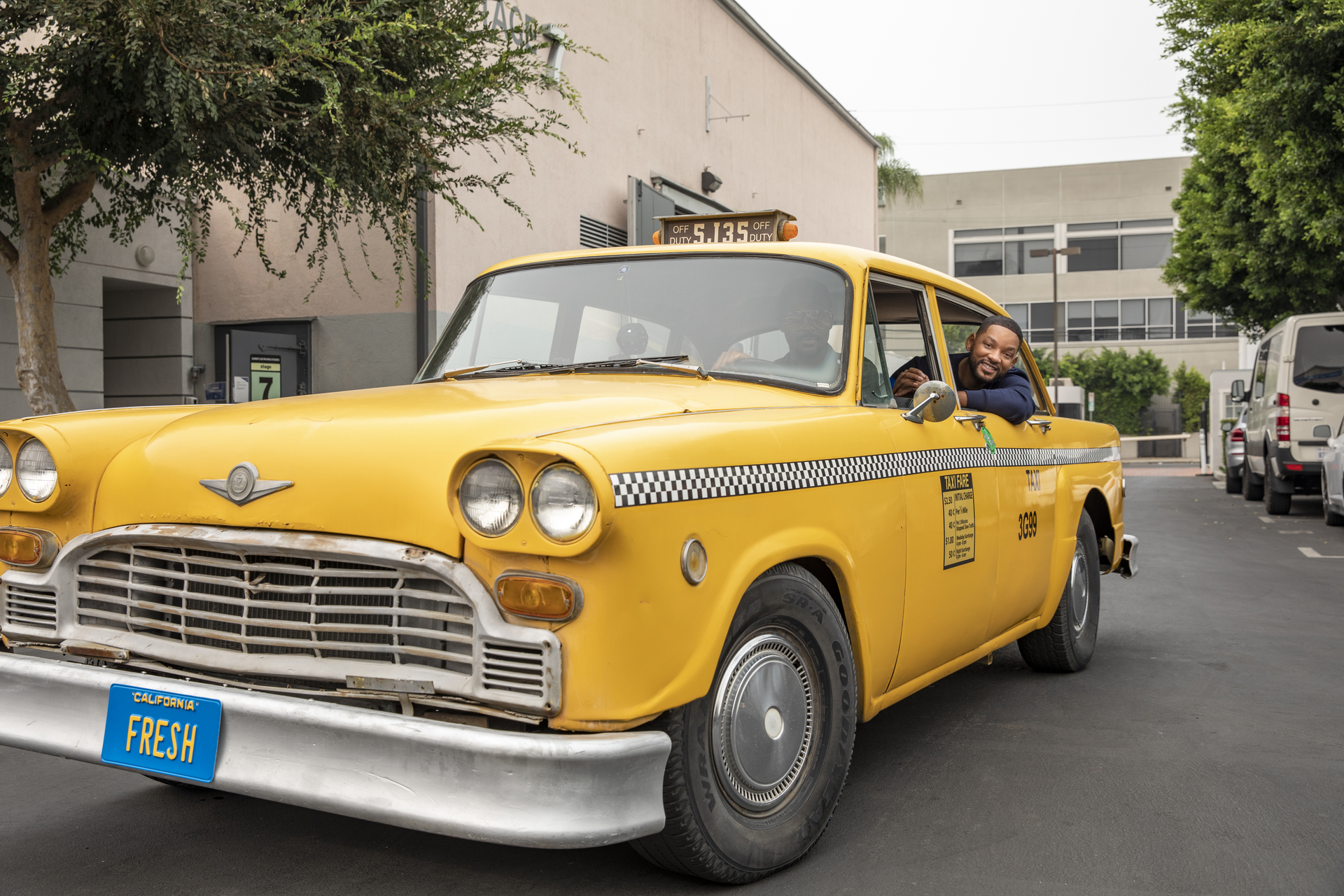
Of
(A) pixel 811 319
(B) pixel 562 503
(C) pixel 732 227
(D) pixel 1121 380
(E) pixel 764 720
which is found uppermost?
(D) pixel 1121 380

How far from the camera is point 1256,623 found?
A: 286 inches

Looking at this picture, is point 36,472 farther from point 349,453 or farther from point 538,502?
point 538,502

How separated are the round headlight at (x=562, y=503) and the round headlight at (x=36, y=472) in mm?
1508

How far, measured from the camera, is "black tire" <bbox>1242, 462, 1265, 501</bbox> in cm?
1825

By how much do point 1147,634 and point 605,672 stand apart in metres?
5.35

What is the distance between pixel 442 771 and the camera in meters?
2.40

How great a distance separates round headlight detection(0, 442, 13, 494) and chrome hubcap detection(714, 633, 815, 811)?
2060 mm

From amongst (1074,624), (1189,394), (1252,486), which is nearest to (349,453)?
(1074,624)

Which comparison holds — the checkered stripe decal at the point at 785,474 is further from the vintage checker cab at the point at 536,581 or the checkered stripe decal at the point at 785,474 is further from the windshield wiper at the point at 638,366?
the windshield wiper at the point at 638,366

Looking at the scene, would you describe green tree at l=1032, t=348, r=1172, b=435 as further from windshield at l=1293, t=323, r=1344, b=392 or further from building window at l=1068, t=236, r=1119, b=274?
windshield at l=1293, t=323, r=1344, b=392

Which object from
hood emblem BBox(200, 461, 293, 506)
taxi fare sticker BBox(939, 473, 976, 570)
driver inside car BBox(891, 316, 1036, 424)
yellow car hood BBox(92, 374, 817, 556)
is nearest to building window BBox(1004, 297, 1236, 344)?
driver inside car BBox(891, 316, 1036, 424)

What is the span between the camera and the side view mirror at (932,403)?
3812 millimetres

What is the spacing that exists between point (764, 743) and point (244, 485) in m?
1.45

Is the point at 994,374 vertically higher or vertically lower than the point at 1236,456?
higher
